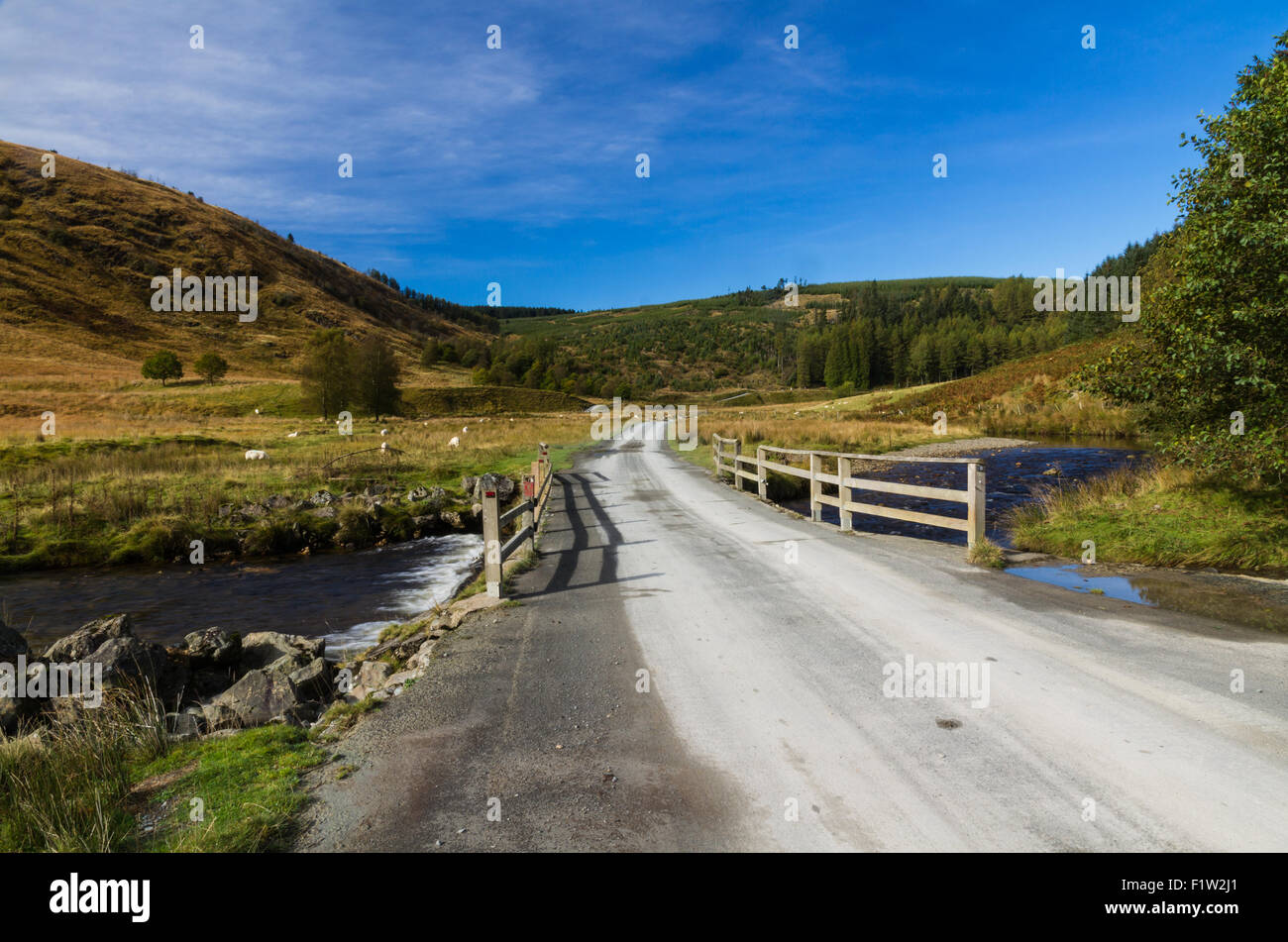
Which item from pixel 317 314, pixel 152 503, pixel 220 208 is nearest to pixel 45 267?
pixel 317 314

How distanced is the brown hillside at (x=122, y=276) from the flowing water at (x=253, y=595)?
72053mm

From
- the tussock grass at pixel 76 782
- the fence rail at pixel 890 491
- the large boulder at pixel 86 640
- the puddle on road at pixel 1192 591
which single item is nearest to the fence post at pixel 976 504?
the fence rail at pixel 890 491

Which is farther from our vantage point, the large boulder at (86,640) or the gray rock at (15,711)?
the large boulder at (86,640)

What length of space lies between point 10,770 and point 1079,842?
6476 millimetres

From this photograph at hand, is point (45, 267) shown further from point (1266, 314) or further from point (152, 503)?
point (1266, 314)

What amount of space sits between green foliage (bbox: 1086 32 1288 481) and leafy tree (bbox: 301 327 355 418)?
53945mm

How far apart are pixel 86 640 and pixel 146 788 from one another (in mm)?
5038

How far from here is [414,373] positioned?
114 metres

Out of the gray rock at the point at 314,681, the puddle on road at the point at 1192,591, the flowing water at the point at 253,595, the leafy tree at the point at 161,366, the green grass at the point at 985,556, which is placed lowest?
the flowing water at the point at 253,595

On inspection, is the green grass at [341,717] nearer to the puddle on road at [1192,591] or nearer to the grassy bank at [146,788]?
the grassy bank at [146,788]

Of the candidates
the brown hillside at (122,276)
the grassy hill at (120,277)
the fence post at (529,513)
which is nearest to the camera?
the fence post at (529,513)

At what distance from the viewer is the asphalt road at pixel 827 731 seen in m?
3.56

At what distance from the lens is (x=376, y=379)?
56.2m

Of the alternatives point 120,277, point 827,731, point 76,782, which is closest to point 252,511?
point 76,782
